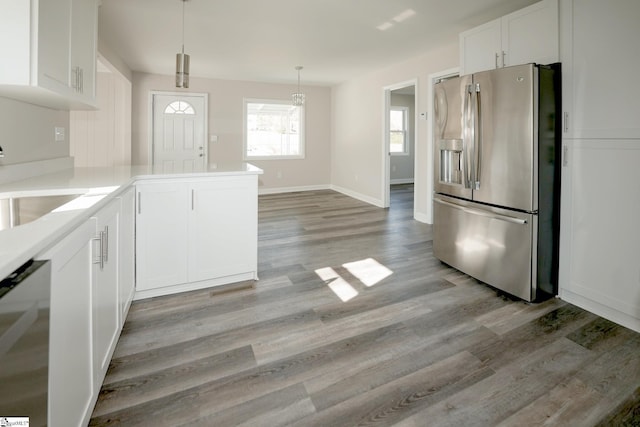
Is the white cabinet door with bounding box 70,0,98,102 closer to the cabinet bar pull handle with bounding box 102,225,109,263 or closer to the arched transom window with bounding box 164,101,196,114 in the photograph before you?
the cabinet bar pull handle with bounding box 102,225,109,263

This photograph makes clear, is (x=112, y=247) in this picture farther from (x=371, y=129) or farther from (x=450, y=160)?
(x=371, y=129)

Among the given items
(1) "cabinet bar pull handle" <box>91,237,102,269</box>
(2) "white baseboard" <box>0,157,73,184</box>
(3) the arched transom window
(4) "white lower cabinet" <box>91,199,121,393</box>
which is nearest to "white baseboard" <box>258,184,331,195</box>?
(3) the arched transom window

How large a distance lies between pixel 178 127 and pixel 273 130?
194 cm

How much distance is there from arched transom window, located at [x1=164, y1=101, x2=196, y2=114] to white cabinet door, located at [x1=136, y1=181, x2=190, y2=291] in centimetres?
486

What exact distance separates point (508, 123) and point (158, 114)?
19.8ft

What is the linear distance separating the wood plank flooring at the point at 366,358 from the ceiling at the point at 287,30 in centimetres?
251

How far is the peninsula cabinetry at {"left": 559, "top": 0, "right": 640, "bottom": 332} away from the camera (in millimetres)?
2105

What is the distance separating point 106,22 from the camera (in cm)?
379

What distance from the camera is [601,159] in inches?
88.7

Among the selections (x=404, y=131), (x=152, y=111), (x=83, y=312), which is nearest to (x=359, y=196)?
(x=404, y=131)

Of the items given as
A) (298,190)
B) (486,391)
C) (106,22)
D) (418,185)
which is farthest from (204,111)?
(486,391)

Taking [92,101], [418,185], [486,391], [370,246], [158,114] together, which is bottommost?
[486,391]

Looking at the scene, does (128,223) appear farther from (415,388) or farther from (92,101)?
(415,388)

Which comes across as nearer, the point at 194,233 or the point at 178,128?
the point at 194,233
